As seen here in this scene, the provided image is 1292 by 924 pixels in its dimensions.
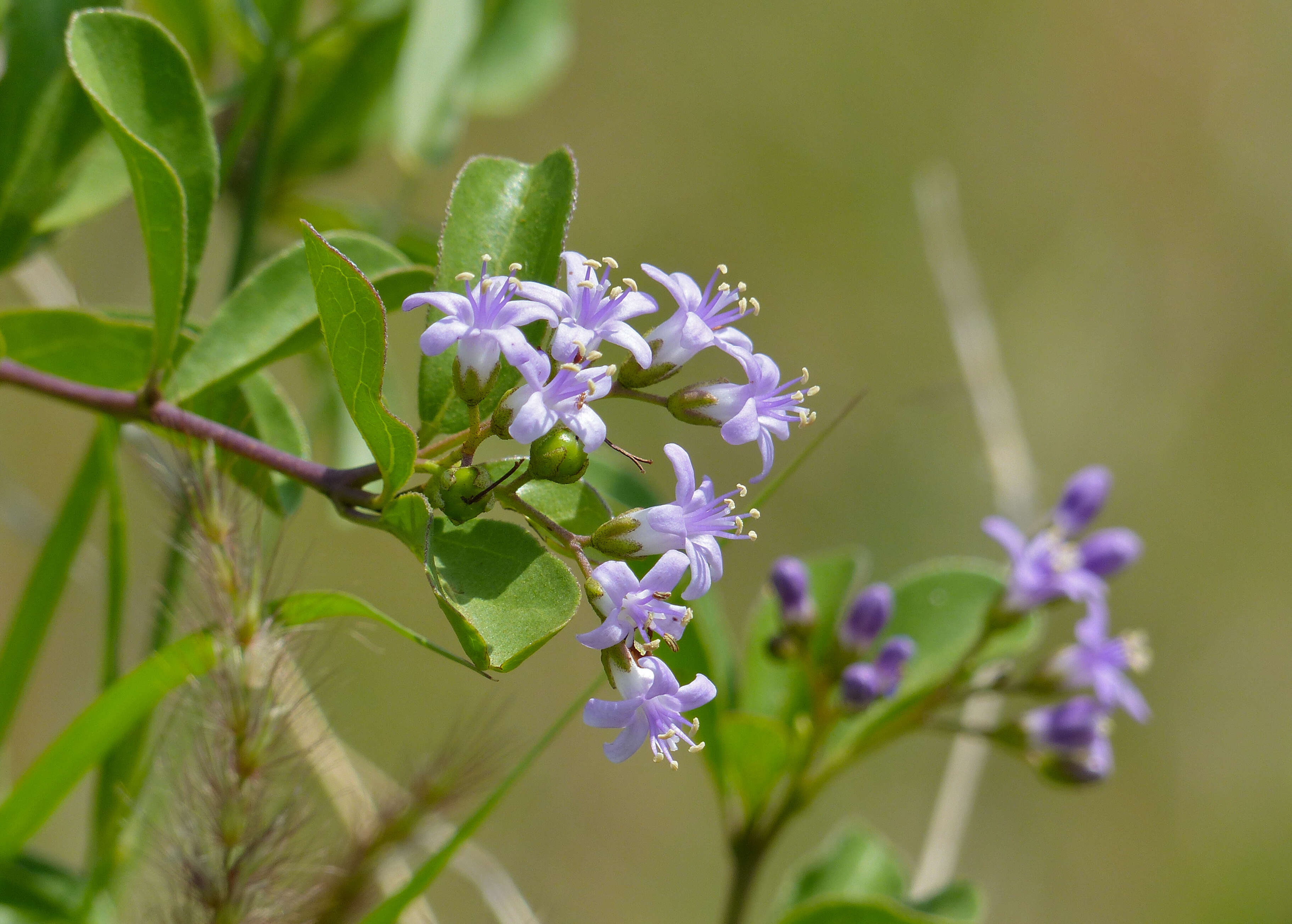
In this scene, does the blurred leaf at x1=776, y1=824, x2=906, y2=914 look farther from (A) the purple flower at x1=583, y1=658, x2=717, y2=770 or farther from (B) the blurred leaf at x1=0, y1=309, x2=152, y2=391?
(B) the blurred leaf at x1=0, y1=309, x2=152, y2=391

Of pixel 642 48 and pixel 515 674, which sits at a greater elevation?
pixel 642 48

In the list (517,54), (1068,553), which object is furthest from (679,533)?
(517,54)

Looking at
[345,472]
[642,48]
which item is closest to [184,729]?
[345,472]

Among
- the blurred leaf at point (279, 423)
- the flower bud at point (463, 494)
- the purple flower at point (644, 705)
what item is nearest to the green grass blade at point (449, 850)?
the purple flower at point (644, 705)

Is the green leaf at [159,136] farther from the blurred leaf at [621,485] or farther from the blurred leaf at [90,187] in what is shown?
the blurred leaf at [621,485]

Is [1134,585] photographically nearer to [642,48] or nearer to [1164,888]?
[1164,888]

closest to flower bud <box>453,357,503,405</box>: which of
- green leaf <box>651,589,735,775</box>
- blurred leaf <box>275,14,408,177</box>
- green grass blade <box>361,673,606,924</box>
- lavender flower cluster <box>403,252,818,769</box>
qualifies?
lavender flower cluster <box>403,252,818,769</box>
